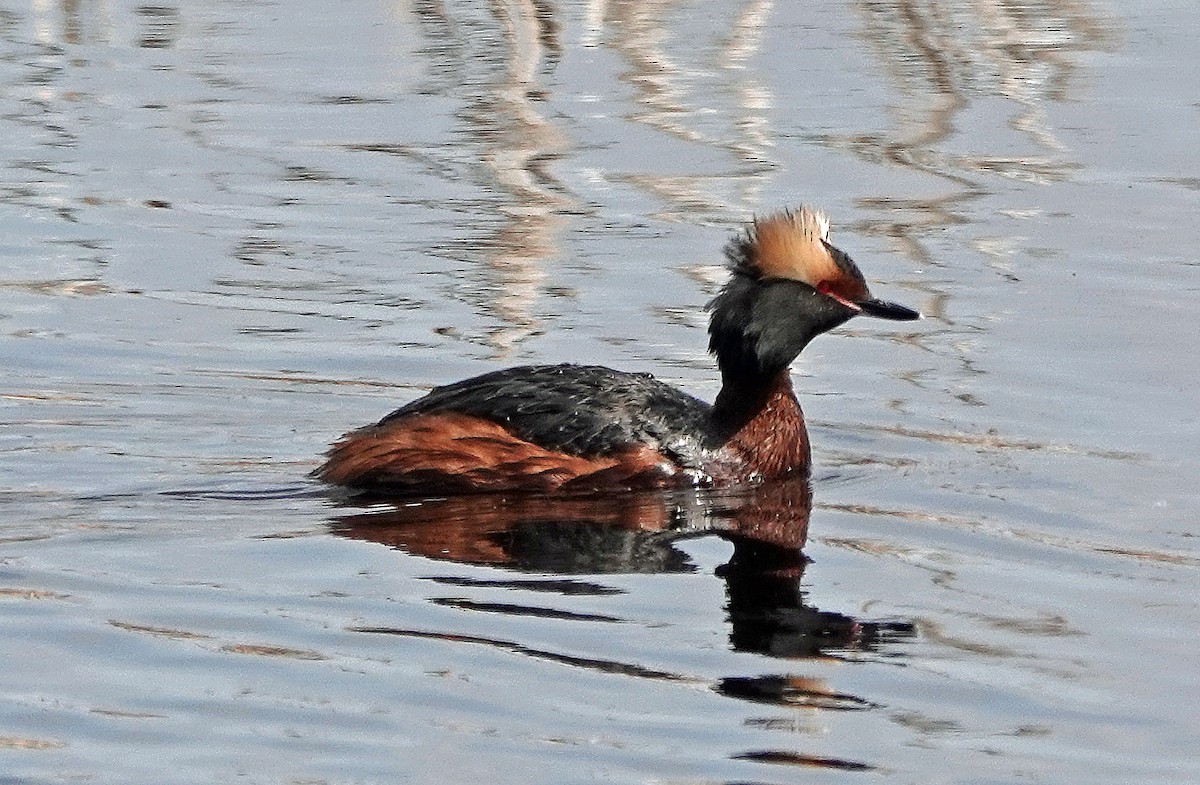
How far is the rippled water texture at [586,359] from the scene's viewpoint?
6.07 meters

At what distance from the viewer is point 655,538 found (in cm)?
802

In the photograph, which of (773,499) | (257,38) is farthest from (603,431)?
(257,38)

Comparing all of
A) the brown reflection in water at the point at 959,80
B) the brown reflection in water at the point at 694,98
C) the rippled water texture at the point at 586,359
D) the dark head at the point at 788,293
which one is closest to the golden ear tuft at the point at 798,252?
the dark head at the point at 788,293

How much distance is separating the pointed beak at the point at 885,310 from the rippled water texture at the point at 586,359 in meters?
0.56

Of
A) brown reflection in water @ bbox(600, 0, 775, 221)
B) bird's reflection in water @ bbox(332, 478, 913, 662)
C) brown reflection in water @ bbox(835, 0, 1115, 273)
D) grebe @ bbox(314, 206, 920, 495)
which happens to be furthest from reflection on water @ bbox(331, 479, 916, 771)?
brown reflection in water @ bbox(600, 0, 775, 221)

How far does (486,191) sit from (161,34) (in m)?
4.61

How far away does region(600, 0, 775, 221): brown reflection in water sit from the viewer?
12828 mm

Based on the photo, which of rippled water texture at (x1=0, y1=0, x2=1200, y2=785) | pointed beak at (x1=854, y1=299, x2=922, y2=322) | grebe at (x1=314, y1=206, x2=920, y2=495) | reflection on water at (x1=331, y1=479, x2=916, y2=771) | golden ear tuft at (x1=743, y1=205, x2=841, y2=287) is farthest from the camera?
golden ear tuft at (x1=743, y1=205, x2=841, y2=287)

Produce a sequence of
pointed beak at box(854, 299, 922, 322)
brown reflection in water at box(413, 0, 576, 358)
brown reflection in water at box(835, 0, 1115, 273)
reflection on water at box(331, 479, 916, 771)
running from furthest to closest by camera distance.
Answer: brown reflection in water at box(835, 0, 1115, 273)
brown reflection in water at box(413, 0, 576, 358)
pointed beak at box(854, 299, 922, 322)
reflection on water at box(331, 479, 916, 771)

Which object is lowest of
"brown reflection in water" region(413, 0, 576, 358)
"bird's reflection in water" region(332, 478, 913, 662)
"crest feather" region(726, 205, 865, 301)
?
"brown reflection in water" region(413, 0, 576, 358)

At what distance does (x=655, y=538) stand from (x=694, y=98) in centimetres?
707

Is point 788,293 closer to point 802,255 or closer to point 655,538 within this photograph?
point 802,255

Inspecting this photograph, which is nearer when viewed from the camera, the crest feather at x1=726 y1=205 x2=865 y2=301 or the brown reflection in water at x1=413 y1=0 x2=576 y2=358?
the crest feather at x1=726 y1=205 x2=865 y2=301

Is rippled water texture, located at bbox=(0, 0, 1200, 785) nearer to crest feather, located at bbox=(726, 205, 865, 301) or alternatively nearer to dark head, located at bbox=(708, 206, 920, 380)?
dark head, located at bbox=(708, 206, 920, 380)
